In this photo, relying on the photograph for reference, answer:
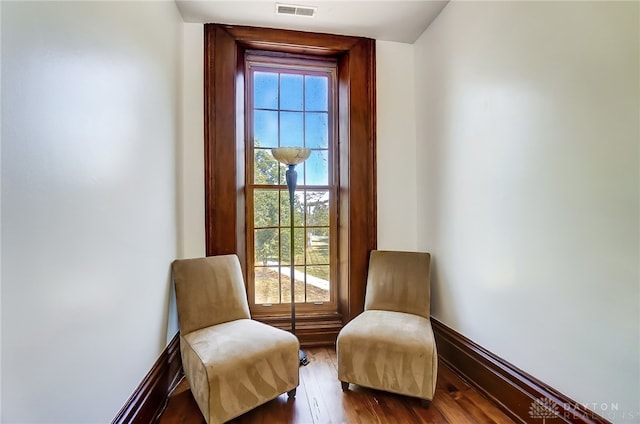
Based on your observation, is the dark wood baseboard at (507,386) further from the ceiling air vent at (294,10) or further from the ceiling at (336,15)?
the ceiling air vent at (294,10)

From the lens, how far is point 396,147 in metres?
2.57

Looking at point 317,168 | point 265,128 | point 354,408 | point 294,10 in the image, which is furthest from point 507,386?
point 294,10

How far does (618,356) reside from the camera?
44.5 inches

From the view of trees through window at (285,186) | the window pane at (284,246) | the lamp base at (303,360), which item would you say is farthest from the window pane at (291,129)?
the lamp base at (303,360)

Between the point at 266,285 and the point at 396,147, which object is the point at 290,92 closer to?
the point at 396,147

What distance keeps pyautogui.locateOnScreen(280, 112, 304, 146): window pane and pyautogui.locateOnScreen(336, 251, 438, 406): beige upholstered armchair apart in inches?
57.2

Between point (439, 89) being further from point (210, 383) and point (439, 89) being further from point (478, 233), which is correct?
point (210, 383)

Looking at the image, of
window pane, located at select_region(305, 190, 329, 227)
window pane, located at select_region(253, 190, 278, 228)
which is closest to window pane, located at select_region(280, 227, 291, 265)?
window pane, located at select_region(253, 190, 278, 228)

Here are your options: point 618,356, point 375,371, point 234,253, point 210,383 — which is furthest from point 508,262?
point 234,253

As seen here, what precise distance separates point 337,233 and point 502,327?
139cm

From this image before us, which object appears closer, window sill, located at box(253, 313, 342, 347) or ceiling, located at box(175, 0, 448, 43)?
ceiling, located at box(175, 0, 448, 43)

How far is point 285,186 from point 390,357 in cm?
153

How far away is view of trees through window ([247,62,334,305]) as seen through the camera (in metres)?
2.57

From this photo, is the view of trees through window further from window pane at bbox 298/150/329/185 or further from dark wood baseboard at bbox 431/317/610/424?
dark wood baseboard at bbox 431/317/610/424
